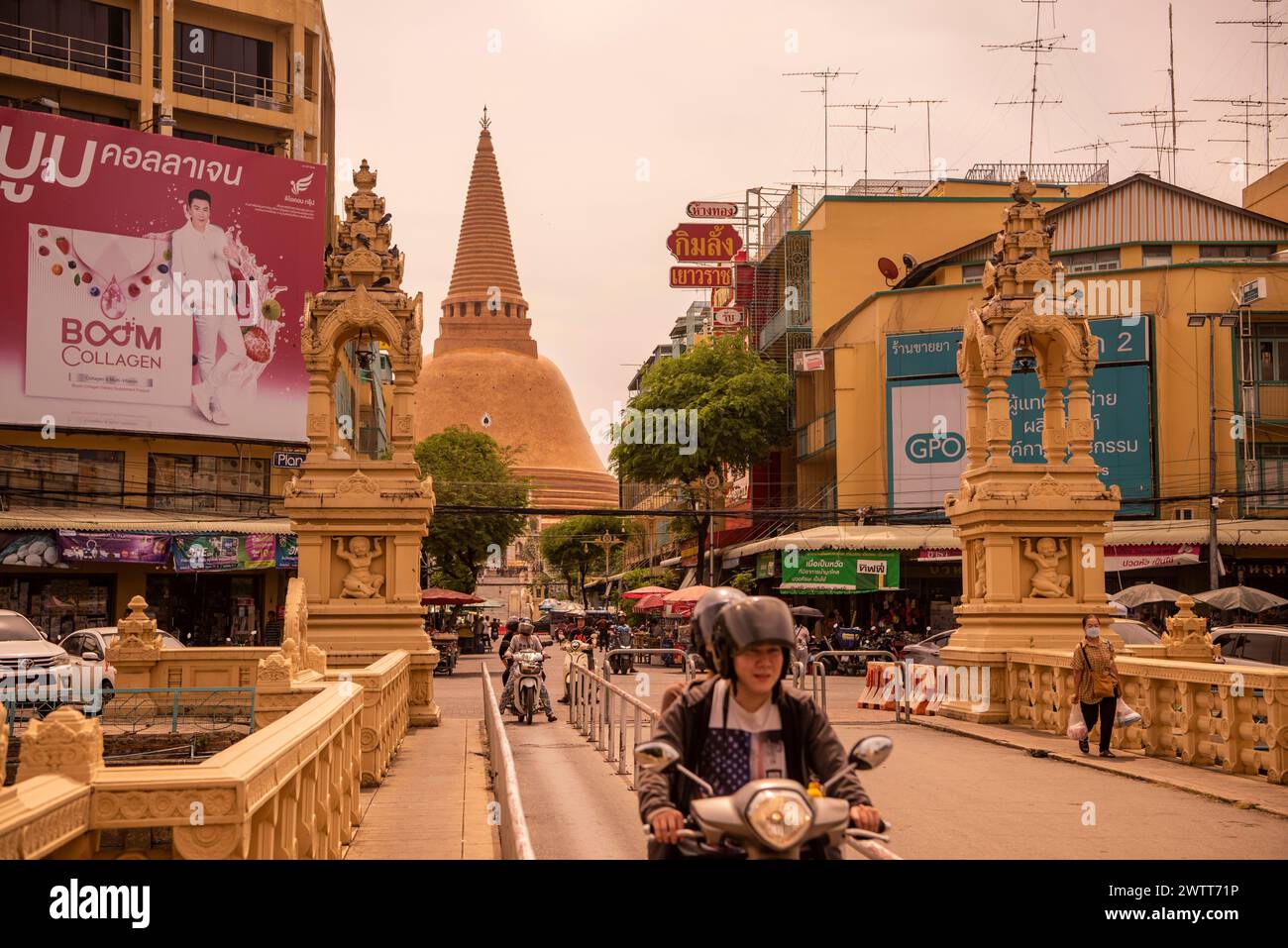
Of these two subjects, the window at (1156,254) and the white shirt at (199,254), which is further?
the window at (1156,254)

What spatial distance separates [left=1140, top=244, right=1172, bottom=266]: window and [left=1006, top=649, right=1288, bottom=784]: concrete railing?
28.9 meters

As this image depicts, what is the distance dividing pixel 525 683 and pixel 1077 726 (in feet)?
30.9

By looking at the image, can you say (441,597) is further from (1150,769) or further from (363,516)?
(1150,769)

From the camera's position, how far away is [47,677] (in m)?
20.6

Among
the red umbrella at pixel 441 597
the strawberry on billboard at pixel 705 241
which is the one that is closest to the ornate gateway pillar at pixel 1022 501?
the red umbrella at pixel 441 597

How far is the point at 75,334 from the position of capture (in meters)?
37.8

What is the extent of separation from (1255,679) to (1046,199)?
1560 inches

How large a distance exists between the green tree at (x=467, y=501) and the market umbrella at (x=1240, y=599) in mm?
36583

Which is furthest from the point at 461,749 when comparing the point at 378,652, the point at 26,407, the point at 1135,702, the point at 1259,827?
the point at 26,407

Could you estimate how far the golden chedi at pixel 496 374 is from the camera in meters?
122

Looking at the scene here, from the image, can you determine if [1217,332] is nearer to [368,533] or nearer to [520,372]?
[368,533]

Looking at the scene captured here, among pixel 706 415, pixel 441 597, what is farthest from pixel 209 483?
pixel 706 415

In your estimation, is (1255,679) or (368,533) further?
(368,533)

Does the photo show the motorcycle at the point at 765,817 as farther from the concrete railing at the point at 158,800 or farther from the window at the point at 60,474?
the window at the point at 60,474
